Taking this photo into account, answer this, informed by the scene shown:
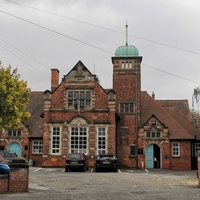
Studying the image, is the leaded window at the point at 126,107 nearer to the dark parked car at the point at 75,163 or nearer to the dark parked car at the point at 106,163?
the dark parked car at the point at 106,163

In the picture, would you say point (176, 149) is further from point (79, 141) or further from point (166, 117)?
→ point (79, 141)

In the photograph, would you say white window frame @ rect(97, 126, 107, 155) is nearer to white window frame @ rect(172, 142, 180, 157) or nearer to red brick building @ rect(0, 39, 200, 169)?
red brick building @ rect(0, 39, 200, 169)

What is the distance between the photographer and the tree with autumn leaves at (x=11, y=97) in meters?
29.9

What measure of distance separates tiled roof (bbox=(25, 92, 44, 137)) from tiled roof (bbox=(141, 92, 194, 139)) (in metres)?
11.5

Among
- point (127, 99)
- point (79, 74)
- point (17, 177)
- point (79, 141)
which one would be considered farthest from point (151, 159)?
point (17, 177)

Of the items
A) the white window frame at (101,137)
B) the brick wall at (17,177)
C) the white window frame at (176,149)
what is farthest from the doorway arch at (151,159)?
the brick wall at (17,177)

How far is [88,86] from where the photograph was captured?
123ft

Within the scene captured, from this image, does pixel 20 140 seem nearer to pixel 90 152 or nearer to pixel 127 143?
pixel 90 152

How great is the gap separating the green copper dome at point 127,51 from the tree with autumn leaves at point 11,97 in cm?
1313

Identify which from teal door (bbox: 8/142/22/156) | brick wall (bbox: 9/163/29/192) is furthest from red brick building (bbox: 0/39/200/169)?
brick wall (bbox: 9/163/29/192)

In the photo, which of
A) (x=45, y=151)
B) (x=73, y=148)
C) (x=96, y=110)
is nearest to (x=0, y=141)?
(x=45, y=151)

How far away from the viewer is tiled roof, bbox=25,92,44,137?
133ft

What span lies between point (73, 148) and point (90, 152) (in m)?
1.79

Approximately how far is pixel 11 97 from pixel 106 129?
10911 mm
